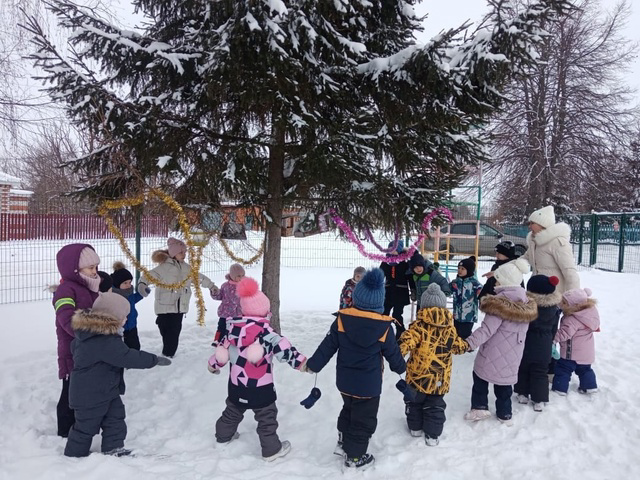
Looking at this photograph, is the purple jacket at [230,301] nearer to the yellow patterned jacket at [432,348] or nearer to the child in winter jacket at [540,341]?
the yellow patterned jacket at [432,348]

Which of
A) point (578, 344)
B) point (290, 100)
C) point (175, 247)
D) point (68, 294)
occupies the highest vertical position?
point (290, 100)

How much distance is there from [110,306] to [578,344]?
15.3 ft

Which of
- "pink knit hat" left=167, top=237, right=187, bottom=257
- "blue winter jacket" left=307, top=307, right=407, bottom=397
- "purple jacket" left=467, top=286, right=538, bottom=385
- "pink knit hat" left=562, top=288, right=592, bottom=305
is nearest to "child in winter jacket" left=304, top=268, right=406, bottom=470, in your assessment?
"blue winter jacket" left=307, top=307, right=407, bottom=397

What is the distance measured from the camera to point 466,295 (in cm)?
585

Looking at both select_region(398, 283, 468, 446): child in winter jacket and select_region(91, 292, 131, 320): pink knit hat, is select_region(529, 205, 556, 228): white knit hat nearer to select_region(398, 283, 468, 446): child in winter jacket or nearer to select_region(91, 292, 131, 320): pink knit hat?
select_region(398, 283, 468, 446): child in winter jacket

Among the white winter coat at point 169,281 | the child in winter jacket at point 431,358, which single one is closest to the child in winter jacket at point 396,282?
the child in winter jacket at point 431,358

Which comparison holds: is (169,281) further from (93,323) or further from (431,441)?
(431,441)

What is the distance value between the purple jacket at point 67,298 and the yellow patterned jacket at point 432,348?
2.88 m

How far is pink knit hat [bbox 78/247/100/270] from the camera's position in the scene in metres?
3.95

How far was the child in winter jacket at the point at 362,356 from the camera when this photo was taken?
3.63 meters

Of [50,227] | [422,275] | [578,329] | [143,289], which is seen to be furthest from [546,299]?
[50,227]

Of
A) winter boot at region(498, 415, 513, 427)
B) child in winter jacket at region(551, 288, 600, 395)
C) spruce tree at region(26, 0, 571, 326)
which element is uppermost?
spruce tree at region(26, 0, 571, 326)

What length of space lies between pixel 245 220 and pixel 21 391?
3188mm

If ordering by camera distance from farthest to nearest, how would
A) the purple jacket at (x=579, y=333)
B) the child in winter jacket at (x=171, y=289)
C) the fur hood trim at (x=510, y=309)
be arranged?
the child in winter jacket at (x=171, y=289)
the purple jacket at (x=579, y=333)
the fur hood trim at (x=510, y=309)
